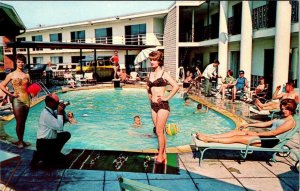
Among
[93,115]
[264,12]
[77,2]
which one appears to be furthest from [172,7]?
[77,2]

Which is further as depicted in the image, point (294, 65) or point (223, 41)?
point (223, 41)

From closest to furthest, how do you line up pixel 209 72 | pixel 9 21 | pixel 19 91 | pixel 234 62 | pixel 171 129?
pixel 19 91 → pixel 171 129 → pixel 209 72 → pixel 9 21 → pixel 234 62

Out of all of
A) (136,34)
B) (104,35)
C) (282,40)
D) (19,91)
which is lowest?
(19,91)

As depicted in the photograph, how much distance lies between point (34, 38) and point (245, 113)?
38.4m

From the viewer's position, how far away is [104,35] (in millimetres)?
32125

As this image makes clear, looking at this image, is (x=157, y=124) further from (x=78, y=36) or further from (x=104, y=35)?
(x=78, y=36)

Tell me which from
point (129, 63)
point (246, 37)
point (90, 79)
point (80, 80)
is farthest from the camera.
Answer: point (129, 63)

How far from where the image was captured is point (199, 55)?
87.4ft

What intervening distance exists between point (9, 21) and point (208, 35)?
1454 centimetres

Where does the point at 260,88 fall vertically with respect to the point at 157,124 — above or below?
above

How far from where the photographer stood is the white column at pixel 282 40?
10.9 metres

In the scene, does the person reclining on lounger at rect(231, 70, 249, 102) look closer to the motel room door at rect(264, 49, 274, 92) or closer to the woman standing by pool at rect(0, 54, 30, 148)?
the motel room door at rect(264, 49, 274, 92)

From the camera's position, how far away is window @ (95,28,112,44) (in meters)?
31.7

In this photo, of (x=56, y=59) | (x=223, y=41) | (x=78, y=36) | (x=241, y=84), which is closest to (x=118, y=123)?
(x=241, y=84)
